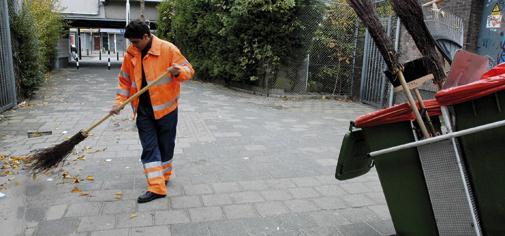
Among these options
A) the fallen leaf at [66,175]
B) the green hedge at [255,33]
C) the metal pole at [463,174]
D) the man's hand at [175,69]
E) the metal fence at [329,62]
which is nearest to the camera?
the metal pole at [463,174]

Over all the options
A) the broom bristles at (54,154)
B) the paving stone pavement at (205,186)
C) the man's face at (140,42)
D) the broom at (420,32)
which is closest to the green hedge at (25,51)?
the paving stone pavement at (205,186)

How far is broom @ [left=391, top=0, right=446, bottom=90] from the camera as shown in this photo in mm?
2789

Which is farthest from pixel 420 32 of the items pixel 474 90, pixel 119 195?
pixel 119 195

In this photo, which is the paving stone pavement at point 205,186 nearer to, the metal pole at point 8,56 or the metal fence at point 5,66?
the metal fence at point 5,66

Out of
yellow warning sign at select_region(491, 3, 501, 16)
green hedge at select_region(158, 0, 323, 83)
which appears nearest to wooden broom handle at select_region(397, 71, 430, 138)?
yellow warning sign at select_region(491, 3, 501, 16)

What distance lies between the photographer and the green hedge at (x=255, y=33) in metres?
10.9

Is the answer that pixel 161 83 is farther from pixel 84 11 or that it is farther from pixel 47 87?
pixel 84 11

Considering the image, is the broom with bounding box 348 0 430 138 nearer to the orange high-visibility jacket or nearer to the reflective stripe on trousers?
the orange high-visibility jacket

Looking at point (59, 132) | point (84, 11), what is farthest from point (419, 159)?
point (84, 11)

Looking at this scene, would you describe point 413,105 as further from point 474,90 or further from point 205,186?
point 205,186

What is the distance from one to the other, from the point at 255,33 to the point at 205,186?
757 centimetres

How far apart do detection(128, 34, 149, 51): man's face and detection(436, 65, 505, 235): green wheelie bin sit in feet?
8.45

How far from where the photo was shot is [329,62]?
11688 mm

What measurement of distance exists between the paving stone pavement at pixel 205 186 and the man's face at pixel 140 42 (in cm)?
144
